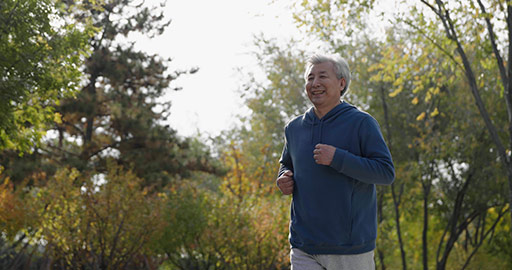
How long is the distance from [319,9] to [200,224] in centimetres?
495

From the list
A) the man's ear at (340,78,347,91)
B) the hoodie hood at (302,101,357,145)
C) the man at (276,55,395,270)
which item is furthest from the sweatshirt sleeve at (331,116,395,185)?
the man's ear at (340,78,347,91)

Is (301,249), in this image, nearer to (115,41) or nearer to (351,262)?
(351,262)

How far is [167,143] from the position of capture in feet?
56.2

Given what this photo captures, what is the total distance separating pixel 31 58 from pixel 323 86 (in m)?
6.58

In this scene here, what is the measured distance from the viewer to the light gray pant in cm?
285

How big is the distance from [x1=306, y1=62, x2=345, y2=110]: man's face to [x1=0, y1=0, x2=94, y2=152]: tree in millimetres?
6142

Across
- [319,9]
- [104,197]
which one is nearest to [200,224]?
A: [104,197]

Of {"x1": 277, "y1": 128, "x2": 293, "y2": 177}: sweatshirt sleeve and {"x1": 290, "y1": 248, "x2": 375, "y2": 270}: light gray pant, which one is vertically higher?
{"x1": 277, "y1": 128, "x2": 293, "y2": 177}: sweatshirt sleeve

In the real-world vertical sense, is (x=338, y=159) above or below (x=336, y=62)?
below

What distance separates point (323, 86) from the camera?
9.78ft

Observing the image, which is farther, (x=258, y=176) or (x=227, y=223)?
(x=258, y=176)

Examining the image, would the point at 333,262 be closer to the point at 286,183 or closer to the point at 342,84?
the point at 286,183

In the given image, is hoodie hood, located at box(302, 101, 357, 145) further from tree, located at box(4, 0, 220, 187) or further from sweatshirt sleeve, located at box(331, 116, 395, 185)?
tree, located at box(4, 0, 220, 187)

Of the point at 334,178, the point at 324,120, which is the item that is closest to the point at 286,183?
the point at 334,178
